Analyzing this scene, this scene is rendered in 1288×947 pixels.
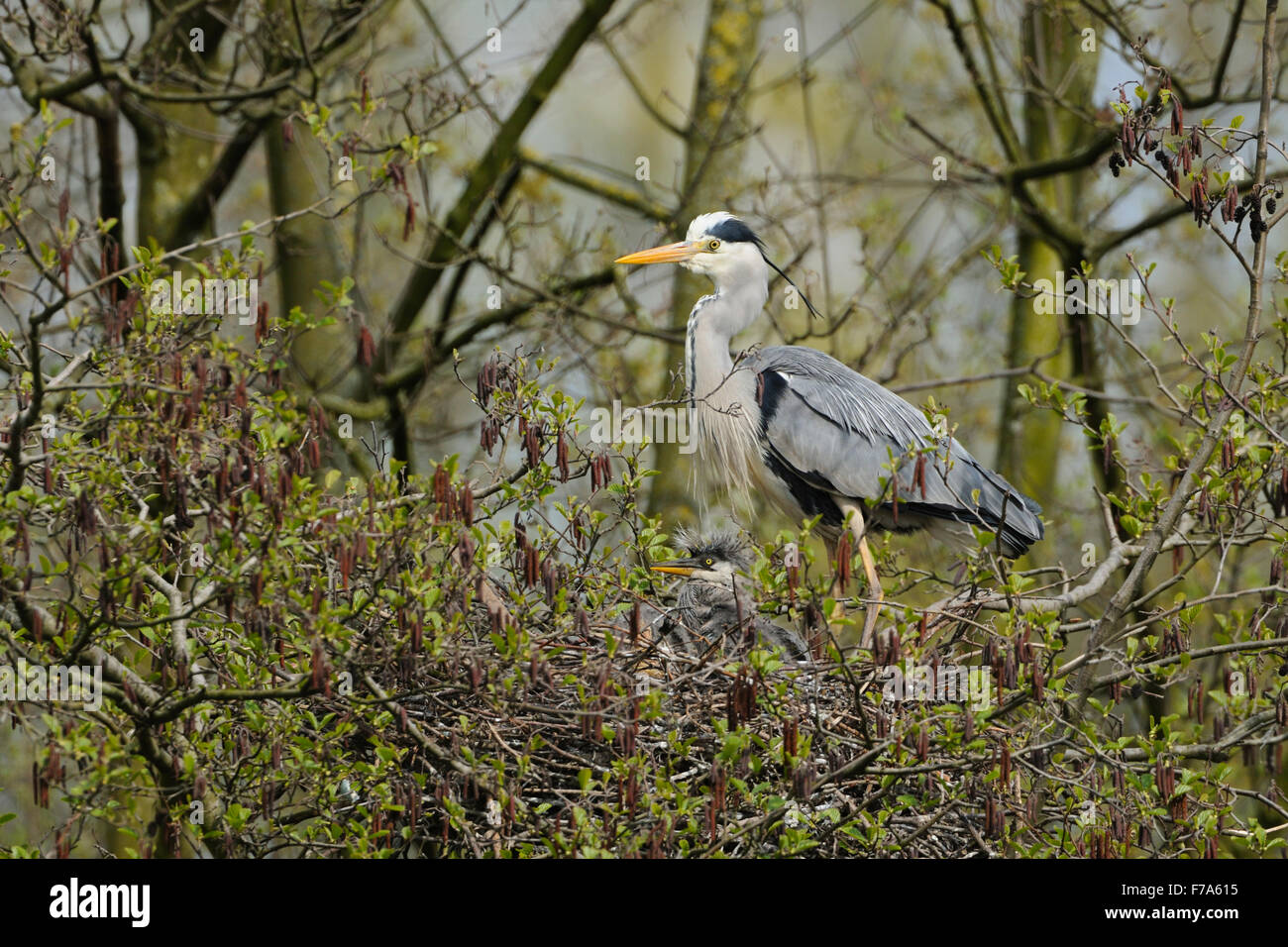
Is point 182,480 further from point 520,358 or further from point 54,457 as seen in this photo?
point 520,358

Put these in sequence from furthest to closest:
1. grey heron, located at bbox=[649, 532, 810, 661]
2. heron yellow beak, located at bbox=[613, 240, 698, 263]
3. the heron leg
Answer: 1. heron yellow beak, located at bbox=[613, 240, 698, 263]
2. grey heron, located at bbox=[649, 532, 810, 661]
3. the heron leg

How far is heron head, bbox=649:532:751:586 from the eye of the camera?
24.1ft

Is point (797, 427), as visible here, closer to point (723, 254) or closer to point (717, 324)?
point (717, 324)

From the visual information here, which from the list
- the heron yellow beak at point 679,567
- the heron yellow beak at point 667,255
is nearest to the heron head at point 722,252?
the heron yellow beak at point 667,255

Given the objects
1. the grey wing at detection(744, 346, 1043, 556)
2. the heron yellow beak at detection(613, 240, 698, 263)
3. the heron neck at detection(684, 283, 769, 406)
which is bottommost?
the grey wing at detection(744, 346, 1043, 556)

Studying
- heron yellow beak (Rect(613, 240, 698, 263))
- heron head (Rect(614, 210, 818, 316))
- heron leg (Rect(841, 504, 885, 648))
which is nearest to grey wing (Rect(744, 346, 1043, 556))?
heron leg (Rect(841, 504, 885, 648))

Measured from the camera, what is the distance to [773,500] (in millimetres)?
8789

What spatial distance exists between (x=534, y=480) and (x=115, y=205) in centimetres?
532

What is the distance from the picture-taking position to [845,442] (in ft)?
26.4

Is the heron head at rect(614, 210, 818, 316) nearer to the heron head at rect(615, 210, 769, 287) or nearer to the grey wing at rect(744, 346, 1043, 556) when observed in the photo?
the heron head at rect(615, 210, 769, 287)

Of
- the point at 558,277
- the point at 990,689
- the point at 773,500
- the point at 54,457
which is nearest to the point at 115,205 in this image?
the point at 558,277

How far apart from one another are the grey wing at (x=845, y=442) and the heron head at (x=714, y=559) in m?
0.76

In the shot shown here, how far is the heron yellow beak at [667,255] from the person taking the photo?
27.1 feet

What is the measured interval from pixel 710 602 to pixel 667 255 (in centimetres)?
236
